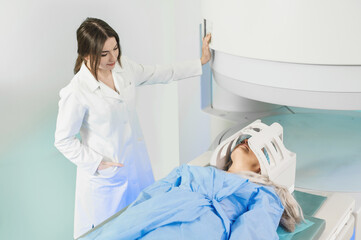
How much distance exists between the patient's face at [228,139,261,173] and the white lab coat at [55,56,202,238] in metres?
0.47

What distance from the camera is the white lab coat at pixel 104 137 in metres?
1.71

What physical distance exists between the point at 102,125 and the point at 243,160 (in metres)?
0.54

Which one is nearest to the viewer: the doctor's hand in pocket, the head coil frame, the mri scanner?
the mri scanner

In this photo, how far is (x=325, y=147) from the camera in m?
1.94

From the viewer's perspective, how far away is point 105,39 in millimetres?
1673

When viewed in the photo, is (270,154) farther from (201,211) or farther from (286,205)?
(201,211)

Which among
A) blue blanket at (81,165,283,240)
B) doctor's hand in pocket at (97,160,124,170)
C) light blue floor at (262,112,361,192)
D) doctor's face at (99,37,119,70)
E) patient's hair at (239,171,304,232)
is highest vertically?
doctor's face at (99,37,119,70)

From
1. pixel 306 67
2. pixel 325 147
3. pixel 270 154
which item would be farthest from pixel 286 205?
pixel 325 147

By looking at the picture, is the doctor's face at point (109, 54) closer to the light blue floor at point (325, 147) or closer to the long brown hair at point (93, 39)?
the long brown hair at point (93, 39)

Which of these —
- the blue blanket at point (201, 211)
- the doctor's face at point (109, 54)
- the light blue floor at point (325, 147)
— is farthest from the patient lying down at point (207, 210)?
the doctor's face at point (109, 54)

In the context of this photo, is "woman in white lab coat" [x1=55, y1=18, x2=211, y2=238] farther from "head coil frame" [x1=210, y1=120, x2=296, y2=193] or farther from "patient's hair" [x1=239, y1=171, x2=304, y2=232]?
"patient's hair" [x1=239, y1=171, x2=304, y2=232]

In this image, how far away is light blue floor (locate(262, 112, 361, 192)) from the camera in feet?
5.52

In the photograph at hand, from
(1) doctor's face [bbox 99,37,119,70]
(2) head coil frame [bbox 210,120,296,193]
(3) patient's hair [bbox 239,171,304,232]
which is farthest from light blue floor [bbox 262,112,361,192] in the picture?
(1) doctor's face [bbox 99,37,119,70]

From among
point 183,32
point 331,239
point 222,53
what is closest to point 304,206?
point 331,239
